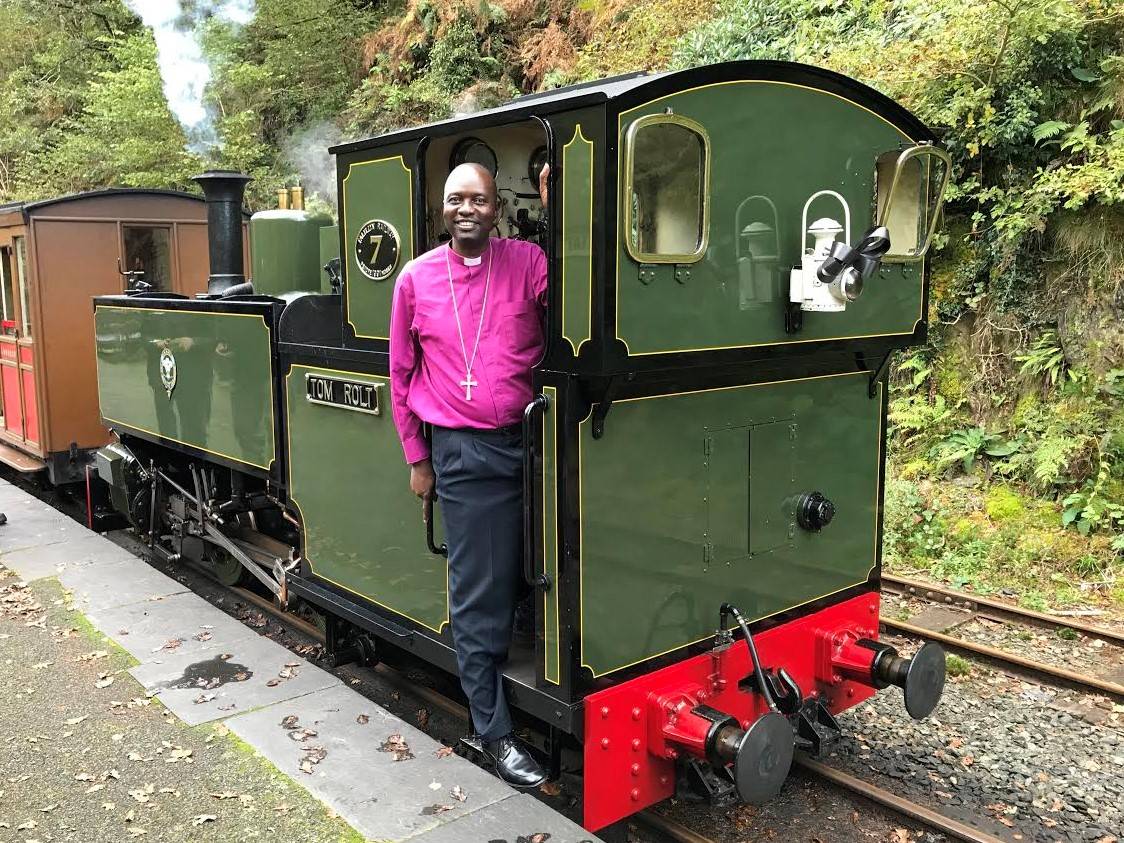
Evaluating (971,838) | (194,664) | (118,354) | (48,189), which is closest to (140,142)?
(48,189)

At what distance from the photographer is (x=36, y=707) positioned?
4.14m

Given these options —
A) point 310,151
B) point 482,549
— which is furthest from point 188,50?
point 482,549

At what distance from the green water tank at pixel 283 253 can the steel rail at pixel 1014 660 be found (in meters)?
3.97

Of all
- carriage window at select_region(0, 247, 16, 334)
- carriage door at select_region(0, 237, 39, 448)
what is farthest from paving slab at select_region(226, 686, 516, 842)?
carriage window at select_region(0, 247, 16, 334)

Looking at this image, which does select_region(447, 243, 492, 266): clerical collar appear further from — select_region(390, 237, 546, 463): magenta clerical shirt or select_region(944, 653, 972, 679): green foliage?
select_region(944, 653, 972, 679): green foliage

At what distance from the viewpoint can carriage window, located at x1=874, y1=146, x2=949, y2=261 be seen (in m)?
3.57

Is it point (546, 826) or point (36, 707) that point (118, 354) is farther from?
point (546, 826)

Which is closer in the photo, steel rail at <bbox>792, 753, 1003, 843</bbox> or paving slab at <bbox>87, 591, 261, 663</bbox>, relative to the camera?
steel rail at <bbox>792, 753, 1003, 843</bbox>

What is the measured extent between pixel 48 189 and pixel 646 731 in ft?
78.9

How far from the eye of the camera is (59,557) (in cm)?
635

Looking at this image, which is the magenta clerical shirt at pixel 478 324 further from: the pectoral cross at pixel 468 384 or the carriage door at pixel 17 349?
the carriage door at pixel 17 349

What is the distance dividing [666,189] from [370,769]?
2.26m

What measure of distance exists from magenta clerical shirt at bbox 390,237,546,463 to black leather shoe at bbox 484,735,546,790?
1150 millimetres

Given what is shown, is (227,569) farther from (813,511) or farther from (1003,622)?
(1003,622)
